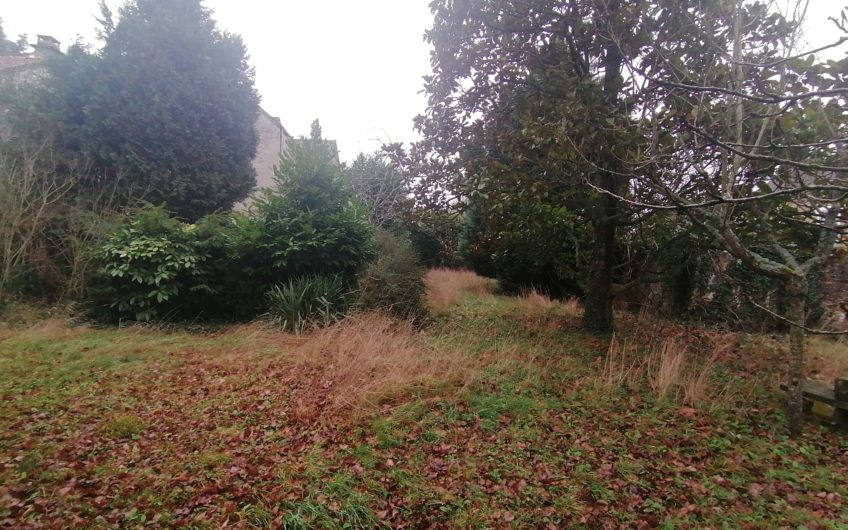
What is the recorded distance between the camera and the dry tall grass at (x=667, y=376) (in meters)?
4.34

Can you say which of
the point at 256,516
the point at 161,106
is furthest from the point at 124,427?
the point at 161,106

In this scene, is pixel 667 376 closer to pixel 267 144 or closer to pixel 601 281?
pixel 601 281

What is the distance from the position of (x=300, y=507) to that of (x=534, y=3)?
623 centimetres

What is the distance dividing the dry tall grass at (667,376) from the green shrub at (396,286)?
3.30 m

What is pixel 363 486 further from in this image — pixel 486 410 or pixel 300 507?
pixel 486 410

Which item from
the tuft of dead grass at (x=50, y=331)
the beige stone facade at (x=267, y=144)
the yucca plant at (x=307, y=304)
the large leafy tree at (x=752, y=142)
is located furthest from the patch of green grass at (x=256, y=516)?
the beige stone facade at (x=267, y=144)

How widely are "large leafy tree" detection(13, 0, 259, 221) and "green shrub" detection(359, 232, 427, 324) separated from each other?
5884 millimetres

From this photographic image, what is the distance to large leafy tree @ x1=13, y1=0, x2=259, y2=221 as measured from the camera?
9.16 metres

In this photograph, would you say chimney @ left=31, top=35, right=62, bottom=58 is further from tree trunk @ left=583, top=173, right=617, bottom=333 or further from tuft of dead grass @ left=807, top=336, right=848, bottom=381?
tuft of dead grass @ left=807, top=336, right=848, bottom=381

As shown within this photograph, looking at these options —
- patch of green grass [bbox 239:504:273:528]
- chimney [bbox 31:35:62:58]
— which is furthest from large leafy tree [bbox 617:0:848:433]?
chimney [bbox 31:35:62:58]

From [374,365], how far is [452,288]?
765 cm

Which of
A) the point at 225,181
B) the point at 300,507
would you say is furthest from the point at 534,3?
the point at 225,181

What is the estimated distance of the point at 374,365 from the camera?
4766 mm

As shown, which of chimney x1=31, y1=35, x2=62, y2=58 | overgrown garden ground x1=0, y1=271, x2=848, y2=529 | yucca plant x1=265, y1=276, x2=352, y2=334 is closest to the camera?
overgrown garden ground x1=0, y1=271, x2=848, y2=529
